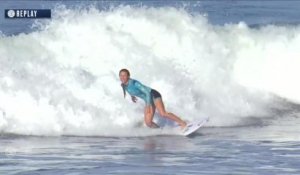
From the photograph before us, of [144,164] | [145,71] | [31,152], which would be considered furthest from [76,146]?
[145,71]

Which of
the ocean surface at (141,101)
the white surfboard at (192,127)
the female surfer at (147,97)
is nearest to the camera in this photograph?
the ocean surface at (141,101)

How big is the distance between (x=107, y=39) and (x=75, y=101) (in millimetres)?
4069

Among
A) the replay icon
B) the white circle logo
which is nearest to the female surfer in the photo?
the replay icon

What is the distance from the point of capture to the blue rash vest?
19.8 meters

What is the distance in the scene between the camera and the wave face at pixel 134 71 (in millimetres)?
20562

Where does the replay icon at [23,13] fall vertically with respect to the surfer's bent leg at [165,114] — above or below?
above

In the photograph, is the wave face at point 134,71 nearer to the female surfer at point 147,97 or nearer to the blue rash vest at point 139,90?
the female surfer at point 147,97

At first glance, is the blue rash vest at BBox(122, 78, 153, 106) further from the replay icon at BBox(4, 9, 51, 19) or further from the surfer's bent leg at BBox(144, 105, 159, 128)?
the replay icon at BBox(4, 9, 51, 19)

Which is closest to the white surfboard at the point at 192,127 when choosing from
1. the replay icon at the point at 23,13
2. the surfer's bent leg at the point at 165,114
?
the surfer's bent leg at the point at 165,114

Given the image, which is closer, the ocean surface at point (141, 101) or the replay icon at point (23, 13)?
the ocean surface at point (141, 101)

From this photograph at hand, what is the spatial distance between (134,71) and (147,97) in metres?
3.90

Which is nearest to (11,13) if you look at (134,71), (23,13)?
(23,13)

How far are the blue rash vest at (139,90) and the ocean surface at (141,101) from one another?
572mm

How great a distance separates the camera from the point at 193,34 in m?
27.0
